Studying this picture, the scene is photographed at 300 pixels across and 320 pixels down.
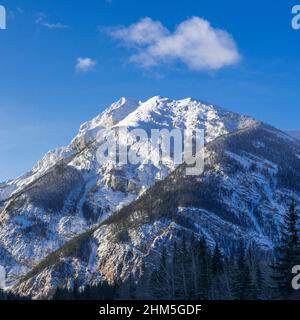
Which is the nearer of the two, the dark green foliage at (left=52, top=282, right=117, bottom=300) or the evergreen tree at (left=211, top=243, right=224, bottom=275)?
the evergreen tree at (left=211, top=243, right=224, bottom=275)

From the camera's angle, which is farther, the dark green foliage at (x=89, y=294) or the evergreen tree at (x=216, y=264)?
the dark green foliage at (x=89, y=294)

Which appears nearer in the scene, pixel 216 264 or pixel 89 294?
pixel 216 264

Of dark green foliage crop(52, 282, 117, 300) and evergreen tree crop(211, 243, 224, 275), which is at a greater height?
dark green foliage crop(52, 282, 117, 300)

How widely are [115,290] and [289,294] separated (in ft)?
364

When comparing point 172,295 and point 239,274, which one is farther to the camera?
point 172,295

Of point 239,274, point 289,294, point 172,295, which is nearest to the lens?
point 289,294

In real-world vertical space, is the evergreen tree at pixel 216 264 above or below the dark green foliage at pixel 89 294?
below

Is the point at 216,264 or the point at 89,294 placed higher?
the point at 89,294

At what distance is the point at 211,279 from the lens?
8394 centimetres
